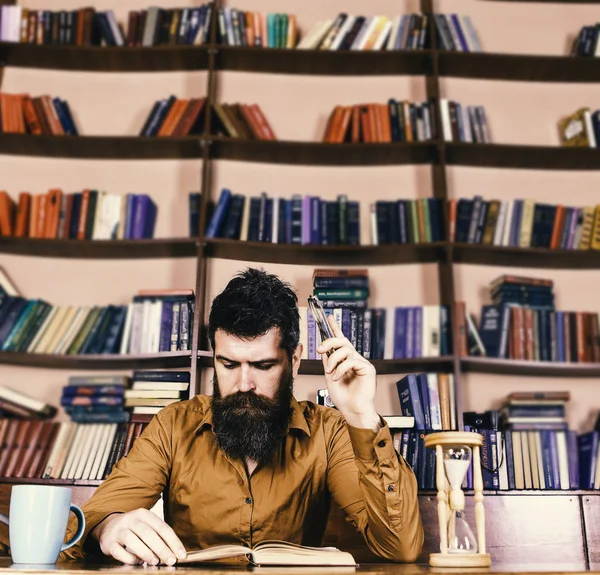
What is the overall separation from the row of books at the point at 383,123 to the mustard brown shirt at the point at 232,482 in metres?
Answer: 1.58

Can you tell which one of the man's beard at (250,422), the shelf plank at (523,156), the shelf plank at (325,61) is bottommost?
the man's beard at (250,422)

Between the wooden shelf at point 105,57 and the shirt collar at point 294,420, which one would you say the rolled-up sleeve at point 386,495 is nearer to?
the shirt collar at point 294,420

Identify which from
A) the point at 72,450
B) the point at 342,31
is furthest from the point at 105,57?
the point at 72,450

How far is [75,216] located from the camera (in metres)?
2.80

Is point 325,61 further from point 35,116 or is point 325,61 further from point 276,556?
point 276,556

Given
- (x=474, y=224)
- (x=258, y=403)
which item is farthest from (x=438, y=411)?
(x=474, y=224)

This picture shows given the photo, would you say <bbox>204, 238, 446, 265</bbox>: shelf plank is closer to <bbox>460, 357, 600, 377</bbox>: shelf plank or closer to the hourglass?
<bbox>460, 357, 600, 377</bbox>: shelf plank

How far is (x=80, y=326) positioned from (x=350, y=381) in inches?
68.0

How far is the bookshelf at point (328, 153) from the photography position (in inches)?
108

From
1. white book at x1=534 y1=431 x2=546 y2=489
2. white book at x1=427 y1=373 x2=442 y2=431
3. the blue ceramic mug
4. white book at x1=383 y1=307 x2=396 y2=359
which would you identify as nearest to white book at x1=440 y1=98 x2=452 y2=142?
white book at x1=383 y1=307 x2=396 y2=359

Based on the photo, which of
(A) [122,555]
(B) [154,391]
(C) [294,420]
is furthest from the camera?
(B) [154,391]

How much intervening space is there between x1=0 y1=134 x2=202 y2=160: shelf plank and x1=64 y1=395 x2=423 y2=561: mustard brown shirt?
1.53 meters

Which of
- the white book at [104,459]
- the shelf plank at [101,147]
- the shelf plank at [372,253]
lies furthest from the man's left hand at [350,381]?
the shelf plank at [101,147]

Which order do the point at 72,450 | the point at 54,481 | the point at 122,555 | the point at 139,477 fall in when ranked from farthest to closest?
the point at 72,450, the point at 54,481, the point at 139,477, the point at 122,555
